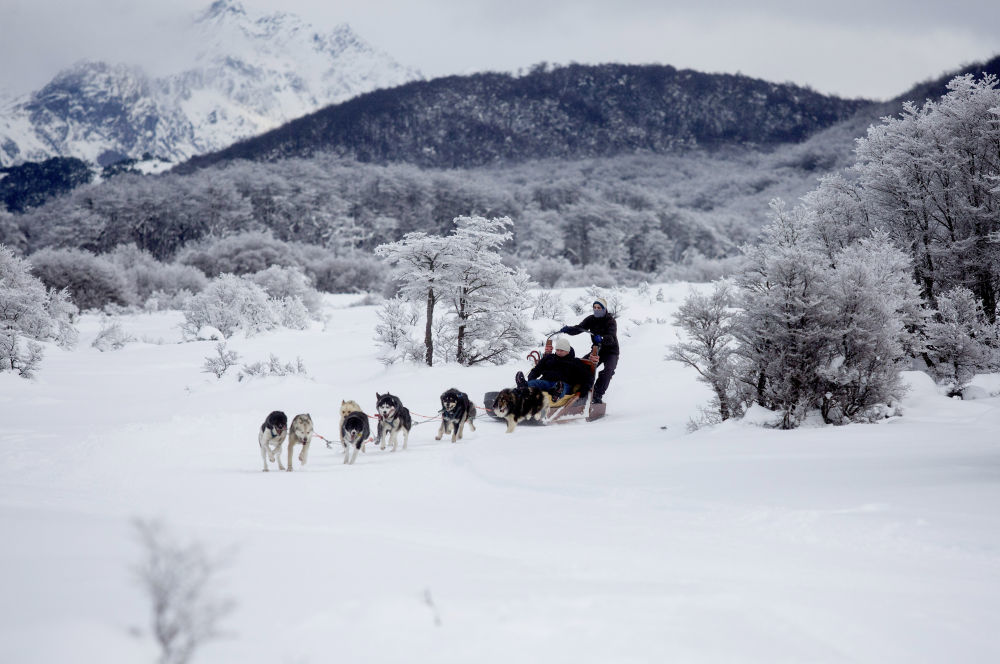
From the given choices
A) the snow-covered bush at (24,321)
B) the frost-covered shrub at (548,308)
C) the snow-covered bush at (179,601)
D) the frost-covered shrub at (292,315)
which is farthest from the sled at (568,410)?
the frost-covered shrub at (292,315)

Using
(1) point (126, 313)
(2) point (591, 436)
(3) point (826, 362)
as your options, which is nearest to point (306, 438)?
(2) point (591, 436)

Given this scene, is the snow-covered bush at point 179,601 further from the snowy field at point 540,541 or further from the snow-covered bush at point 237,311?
the snow-covered bush at point 237,311

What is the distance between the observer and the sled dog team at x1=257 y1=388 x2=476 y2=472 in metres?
6.30

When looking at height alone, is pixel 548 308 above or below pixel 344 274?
below

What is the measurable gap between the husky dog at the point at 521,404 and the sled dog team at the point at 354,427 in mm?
692

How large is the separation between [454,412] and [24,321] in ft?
44.0

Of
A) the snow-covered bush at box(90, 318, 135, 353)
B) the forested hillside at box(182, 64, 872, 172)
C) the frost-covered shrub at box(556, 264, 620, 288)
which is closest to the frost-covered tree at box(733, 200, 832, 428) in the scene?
the snow-covered bush at box(90, 318, 135, 353)

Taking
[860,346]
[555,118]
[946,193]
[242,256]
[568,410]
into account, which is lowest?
[568,410]

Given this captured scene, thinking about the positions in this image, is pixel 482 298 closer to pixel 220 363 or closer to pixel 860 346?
pixel 220 363

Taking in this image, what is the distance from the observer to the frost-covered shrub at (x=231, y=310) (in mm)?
20031

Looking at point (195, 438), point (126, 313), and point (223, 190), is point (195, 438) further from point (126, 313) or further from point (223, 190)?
point (223, 190)

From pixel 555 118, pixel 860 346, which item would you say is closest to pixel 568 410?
pixel 860 346

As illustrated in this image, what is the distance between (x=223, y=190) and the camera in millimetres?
62094

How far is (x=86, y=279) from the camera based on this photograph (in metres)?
29.1
